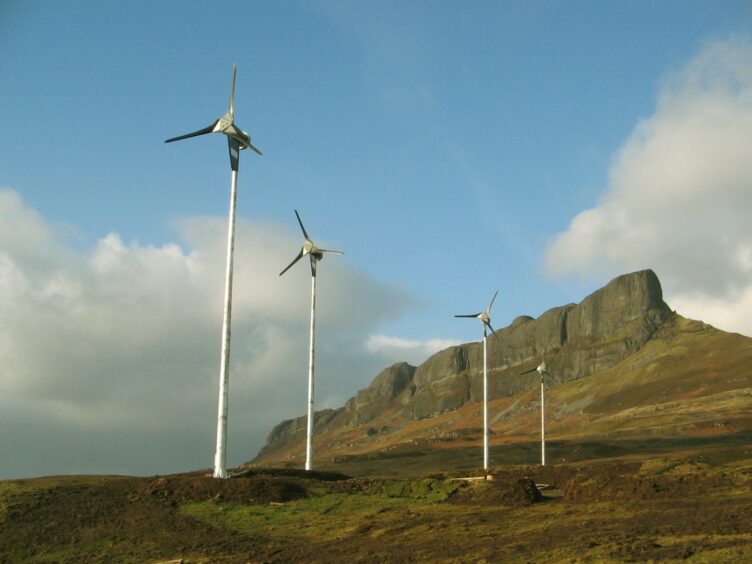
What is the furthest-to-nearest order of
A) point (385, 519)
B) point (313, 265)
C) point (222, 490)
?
point (313, 265)
point (222, 490)
point (385, 519)

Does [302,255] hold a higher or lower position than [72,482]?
higher

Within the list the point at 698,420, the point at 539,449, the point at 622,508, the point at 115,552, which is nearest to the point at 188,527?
the point at 115,552

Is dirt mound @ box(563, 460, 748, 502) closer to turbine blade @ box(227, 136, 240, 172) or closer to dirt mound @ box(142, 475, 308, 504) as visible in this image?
dirt mound @ box(142, 475, 308, 504)

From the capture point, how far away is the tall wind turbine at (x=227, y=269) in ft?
164

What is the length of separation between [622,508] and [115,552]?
24.3 meters

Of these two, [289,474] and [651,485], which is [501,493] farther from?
[289,474]

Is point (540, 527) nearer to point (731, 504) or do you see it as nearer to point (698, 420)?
point (731, 504)

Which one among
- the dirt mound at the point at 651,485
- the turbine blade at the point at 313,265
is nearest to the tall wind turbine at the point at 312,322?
the turbine blade at the point at 313,265

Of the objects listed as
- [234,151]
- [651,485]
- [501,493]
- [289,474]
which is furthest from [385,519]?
[234,151]

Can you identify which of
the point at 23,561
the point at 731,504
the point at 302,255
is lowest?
the point at 23,561

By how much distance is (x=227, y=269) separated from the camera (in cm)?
5253

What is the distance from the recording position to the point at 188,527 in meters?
41.0

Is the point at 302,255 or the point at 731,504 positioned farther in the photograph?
the point at 302,255

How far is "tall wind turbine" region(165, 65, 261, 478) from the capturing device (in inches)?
1965
